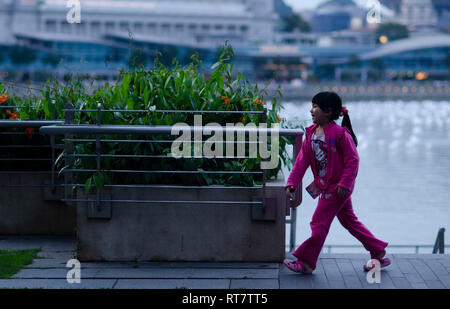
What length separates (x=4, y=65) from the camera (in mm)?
112438

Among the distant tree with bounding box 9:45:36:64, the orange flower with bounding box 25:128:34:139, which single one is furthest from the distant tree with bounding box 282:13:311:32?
the orange flower with bounding box 25:128:34:139

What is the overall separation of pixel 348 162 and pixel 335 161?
0.09m

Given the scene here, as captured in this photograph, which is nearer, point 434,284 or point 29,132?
point 434,284

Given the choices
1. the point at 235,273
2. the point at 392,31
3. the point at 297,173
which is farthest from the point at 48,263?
the point at 392,31

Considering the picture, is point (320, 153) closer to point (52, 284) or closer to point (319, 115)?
point (319, 115)

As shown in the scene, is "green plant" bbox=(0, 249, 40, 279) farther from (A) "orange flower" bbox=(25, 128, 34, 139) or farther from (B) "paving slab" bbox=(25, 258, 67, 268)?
(A) "orange flower" bbox=(25, 128, 34, 139)

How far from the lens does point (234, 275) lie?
5094 millimetres

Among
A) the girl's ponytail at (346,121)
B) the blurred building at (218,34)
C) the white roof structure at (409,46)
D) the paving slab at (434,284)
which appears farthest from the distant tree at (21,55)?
the paving slab at (434,284)

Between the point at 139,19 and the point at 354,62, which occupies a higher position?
the point at 139,19

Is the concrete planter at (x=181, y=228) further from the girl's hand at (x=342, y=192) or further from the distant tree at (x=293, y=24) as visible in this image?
the distant tree at (x=293, y=24)

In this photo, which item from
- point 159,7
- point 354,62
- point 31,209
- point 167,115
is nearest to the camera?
point 167,115

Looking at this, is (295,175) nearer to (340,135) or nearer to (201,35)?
(340,135)

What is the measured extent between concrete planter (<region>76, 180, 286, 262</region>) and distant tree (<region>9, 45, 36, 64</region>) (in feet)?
351

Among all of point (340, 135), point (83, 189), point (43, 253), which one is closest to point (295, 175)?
point (340, 135)
